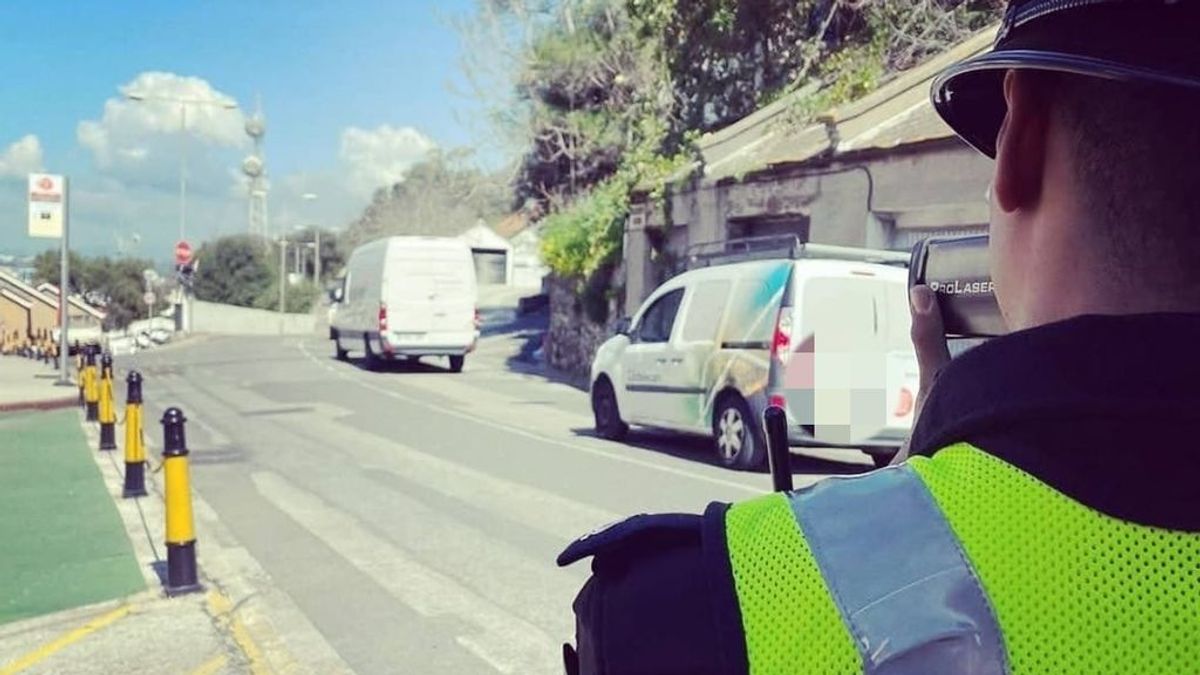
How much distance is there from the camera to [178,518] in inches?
217

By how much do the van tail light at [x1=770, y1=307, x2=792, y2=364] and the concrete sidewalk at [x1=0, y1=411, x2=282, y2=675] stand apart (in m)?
4.79

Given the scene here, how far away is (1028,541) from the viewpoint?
0.77 meters

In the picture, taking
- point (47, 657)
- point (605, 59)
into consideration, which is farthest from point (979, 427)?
point (605, 59)

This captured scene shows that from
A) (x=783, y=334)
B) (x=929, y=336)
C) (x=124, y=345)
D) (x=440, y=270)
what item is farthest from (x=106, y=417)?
(x=124, y=345)

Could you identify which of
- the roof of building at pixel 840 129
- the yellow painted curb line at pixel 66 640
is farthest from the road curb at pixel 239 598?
the roof of building at pixel 840 129

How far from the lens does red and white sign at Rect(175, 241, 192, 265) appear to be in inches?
1559

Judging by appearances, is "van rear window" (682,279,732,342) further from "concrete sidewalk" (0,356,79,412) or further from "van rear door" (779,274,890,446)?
"concrete sidewalk" (0,356,79,412)

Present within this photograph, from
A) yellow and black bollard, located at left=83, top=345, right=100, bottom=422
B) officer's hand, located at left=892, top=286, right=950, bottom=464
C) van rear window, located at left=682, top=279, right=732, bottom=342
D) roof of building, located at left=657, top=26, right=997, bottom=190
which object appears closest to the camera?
officer's hand, located at left=892, top=286, right=950, bottom=464

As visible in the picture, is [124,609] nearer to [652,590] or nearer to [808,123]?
[652,590]

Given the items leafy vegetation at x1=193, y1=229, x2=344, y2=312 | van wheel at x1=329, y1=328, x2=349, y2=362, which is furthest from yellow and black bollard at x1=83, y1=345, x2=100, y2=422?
leafy vegetation at x1=193, y1=229, x2=344, y2=312

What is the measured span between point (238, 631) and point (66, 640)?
2.43 ft

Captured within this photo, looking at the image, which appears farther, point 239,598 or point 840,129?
point 840,129

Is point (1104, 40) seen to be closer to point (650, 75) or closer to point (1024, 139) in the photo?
point (1024, 139)

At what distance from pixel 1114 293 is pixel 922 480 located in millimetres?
220
